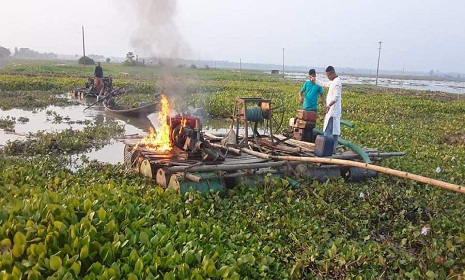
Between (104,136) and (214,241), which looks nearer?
(214,241)

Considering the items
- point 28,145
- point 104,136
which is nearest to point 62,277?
point 28,145

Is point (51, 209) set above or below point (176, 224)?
above

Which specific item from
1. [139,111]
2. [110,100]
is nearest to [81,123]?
[139,111]

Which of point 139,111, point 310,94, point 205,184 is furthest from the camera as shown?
point 139,111

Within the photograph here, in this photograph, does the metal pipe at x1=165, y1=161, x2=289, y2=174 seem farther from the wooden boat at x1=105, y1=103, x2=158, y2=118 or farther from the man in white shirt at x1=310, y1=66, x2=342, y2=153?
the wooden boat at x1=105, y1=103, x2=158, y2=118

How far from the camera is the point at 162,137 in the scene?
827 centimetres

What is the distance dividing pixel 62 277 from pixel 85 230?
773 mm

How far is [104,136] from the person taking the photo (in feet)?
42.5

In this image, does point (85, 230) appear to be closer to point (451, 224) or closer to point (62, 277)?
point (62, 277)

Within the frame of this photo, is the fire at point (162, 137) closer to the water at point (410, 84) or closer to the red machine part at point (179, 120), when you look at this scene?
the red machine part at point (179, 120)

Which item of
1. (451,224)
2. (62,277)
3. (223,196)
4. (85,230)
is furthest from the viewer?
(223,196)

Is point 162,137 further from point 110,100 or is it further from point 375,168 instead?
point 110,100

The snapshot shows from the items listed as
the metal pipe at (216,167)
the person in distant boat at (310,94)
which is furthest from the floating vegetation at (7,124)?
the person in distant boat at (310,94)

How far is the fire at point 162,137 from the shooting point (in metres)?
8.03
